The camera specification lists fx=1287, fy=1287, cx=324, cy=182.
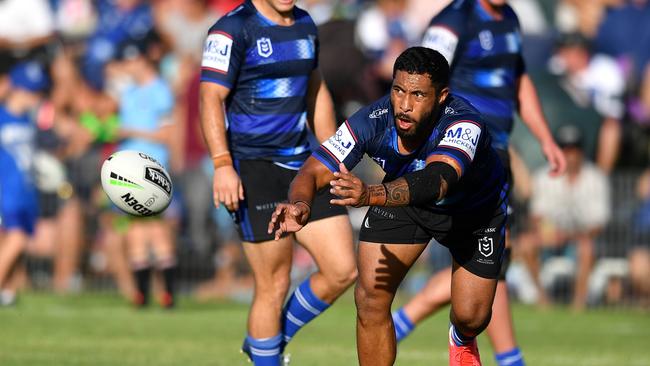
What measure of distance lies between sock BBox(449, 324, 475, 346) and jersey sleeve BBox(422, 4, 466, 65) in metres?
2.27

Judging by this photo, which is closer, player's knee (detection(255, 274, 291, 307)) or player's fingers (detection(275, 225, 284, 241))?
player's fingers (detection(275, 225, 284, 241))

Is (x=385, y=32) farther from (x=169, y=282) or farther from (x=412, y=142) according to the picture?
(x=412, y=142)

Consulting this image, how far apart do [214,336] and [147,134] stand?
4.07 m

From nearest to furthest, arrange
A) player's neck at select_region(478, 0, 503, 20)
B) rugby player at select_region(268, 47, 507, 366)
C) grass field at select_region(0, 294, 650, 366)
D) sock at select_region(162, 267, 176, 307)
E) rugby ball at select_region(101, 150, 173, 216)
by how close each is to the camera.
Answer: rugby player at select_region(268, 47, 507, 366), rugby ball at select_region(101, 150, 173, 216), player's neck at select_region(478, 0, 503, 20), grass field at select_region(0, 294, 650, 366), sock at select_region(162, 267, 176, 307)

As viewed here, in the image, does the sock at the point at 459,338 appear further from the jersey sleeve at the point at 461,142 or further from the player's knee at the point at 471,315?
the jersey sleeve at the point at 461,142

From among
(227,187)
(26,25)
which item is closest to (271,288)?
(227,187)

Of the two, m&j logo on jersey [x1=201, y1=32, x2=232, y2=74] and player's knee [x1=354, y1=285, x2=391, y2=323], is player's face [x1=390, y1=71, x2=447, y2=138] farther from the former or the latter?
m&j logo on jersey [x1=201, y1=32, x2=232, y2=74]

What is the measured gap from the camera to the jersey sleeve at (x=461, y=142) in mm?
6828

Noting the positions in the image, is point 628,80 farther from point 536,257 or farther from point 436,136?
point 436,136

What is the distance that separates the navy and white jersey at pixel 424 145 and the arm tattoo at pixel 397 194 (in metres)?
0.38

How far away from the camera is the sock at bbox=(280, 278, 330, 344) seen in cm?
862

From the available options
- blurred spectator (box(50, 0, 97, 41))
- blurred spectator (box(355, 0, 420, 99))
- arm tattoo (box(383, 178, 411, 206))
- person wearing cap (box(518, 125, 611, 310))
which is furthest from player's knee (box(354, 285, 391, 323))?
blurred spectator (box(50, 0, 97, 41))

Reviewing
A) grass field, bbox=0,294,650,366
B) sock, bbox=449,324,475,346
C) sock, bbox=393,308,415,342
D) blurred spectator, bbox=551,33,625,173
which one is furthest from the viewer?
blurred spectator, bbox=551,33,625,173

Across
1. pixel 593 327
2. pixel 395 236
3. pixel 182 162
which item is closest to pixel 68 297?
pixel 182 162
